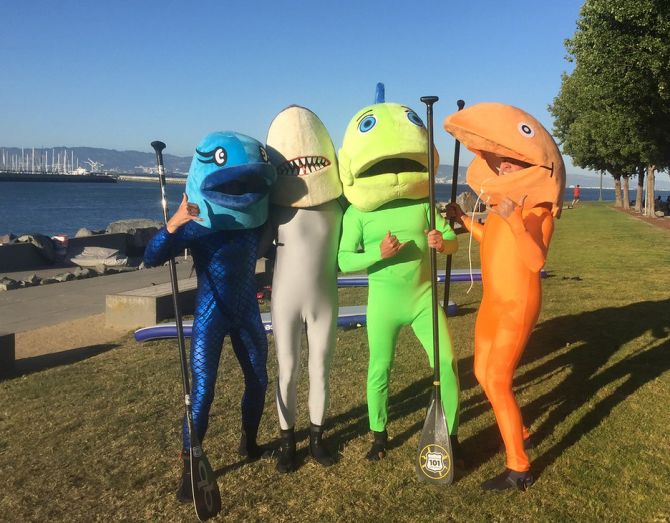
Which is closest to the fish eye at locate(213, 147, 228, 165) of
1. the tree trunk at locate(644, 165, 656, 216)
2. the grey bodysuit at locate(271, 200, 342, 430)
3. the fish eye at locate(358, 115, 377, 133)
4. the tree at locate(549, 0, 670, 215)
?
the grey bodysuit at locate(271, 200, 342, 430)

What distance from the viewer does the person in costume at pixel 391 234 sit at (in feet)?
12.3

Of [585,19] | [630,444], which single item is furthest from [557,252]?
[630,444]

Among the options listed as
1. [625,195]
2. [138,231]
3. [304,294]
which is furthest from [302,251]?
[625,195]

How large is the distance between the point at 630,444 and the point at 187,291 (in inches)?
257

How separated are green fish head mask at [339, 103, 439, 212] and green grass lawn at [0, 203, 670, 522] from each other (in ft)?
5.96

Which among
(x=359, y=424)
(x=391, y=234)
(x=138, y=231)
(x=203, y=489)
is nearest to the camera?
(x=203, y=489)

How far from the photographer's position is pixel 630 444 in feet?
14.0

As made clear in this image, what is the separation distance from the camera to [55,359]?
7.00 m

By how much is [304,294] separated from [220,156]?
1.01 m

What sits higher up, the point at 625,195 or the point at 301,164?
the point at 301,164

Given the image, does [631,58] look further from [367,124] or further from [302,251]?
[302,251]

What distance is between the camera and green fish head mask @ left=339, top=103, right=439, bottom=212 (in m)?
3.71

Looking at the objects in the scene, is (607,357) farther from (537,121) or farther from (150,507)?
(150,507)

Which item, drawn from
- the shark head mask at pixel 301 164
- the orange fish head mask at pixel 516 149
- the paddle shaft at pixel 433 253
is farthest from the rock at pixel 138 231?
the orange fish head mask at pixel 516 149
